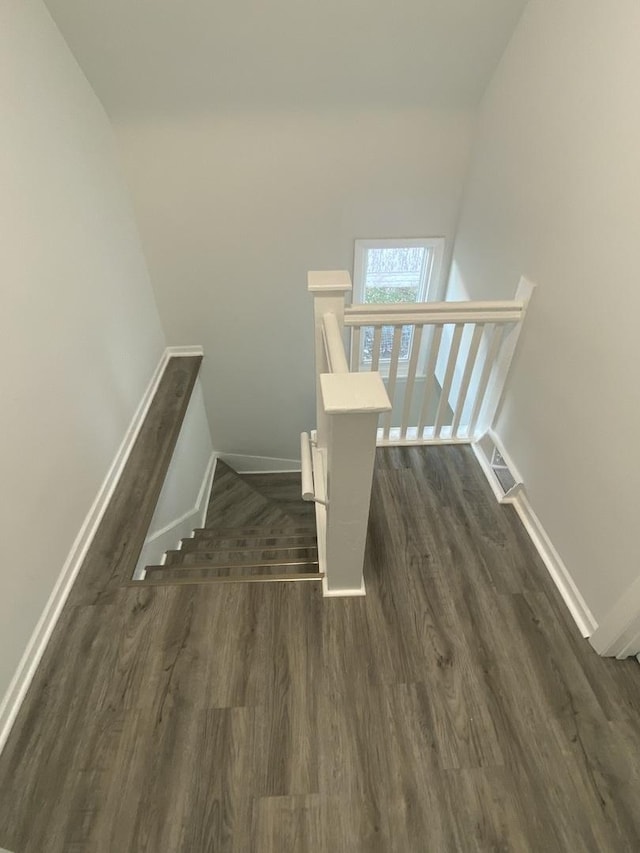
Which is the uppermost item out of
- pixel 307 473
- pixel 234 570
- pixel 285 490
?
pixel 307 473

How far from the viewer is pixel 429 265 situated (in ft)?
10.3

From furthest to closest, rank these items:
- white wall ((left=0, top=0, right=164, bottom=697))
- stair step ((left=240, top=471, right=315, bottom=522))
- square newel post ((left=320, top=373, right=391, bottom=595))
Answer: stair step ((left=240, top=471, right=315, bottom=522)) → white wall ((left=0, top=0, right=164, bottom=697)) → square newel post ((left=320, top=373, right=391, bottom=595))

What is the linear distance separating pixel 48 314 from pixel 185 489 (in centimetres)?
159

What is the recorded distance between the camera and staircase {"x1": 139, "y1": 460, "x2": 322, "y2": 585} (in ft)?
6.33

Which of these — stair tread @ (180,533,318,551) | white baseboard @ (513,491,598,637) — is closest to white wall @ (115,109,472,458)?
stair tread @ (180,533,318,551)

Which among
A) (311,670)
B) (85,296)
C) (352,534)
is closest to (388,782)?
(311,670)

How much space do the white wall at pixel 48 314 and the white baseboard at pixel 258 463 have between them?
1655mm

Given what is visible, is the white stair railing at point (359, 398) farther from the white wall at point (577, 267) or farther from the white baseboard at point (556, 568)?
the white baseboard at point (556, 568)

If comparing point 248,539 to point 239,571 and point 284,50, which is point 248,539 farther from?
point 284,50

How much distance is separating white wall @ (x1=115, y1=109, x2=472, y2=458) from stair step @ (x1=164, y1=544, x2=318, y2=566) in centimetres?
151

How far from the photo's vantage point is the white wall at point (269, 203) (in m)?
2.48

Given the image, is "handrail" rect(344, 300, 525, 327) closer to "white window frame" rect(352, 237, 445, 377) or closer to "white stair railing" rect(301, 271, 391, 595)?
"white stair railing" rect(301, 271, 391, 595)

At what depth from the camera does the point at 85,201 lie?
2.10 m

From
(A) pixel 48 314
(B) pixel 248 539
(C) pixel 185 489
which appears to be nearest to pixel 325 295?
(A) pixel 48 314
